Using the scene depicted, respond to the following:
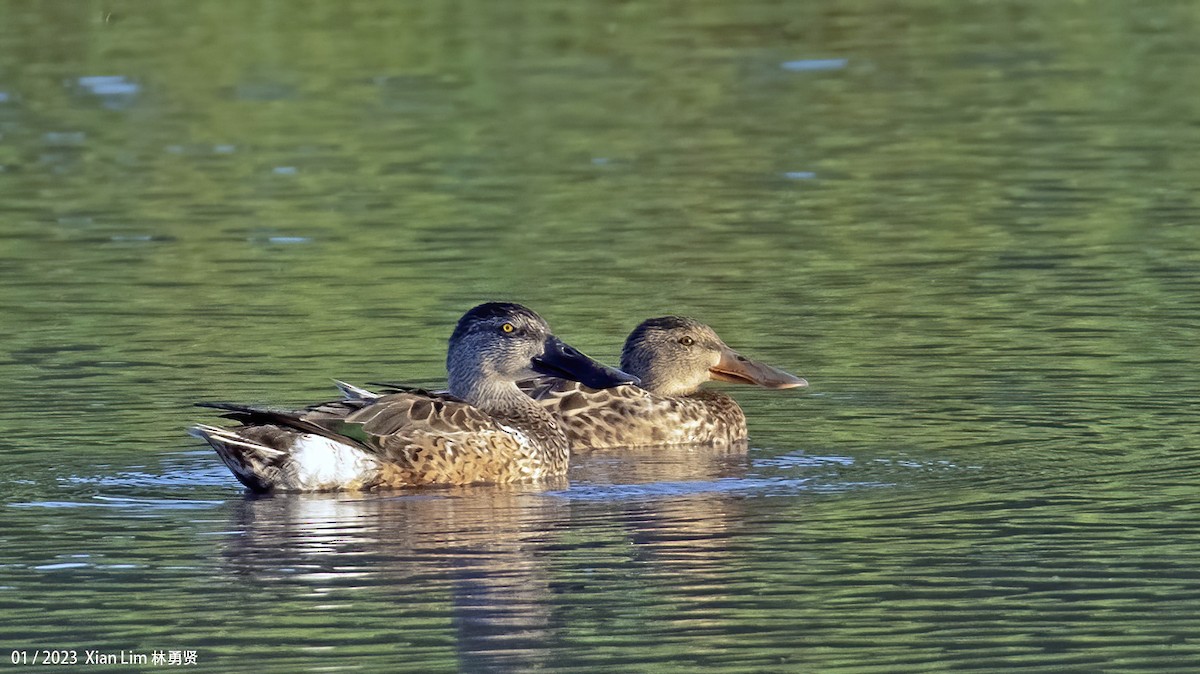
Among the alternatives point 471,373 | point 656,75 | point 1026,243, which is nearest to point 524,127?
point 656,75

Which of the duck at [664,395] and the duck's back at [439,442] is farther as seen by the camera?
the duck at [664,395]

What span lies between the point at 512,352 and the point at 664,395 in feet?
4.63

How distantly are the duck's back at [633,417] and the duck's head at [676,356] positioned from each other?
15.5 inches

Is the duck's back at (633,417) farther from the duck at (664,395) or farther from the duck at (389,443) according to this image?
the duck at (389,443)

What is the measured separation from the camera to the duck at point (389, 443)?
35.9ft

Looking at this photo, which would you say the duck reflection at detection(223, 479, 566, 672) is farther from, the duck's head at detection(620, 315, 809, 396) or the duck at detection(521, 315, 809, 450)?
the duck's head at detection(620, 315, 809, 396)

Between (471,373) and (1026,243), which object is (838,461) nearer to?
(471,373)

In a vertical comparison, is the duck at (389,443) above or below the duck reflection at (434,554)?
above

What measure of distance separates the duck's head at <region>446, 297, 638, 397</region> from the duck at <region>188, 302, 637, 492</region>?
4 centimetres

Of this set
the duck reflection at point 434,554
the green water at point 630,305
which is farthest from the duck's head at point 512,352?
the duck reflection at point 434,554

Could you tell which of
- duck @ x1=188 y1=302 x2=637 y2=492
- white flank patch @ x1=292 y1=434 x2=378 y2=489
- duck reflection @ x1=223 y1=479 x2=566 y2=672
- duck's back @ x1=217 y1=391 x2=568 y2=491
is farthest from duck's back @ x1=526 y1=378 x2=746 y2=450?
white flank patch @ x1=292 y1=434 x2=378 y2=489

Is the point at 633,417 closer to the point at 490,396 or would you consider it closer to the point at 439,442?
the point at 490,396

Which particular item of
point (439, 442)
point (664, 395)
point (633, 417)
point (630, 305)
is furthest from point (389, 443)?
point (630, 305)

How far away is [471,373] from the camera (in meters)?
12.2
